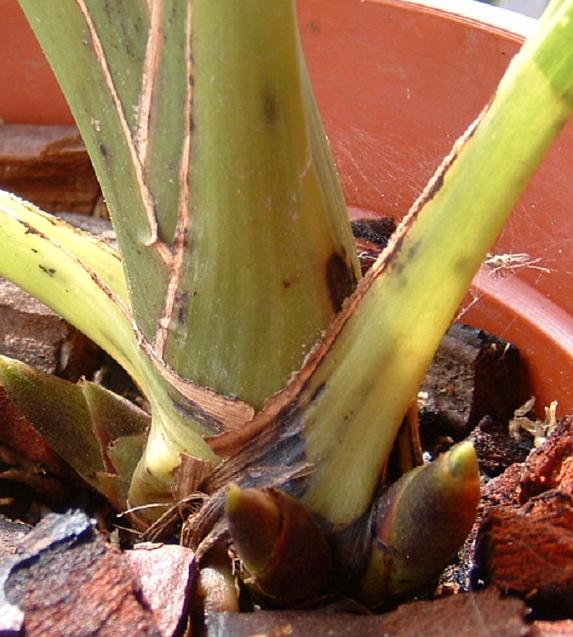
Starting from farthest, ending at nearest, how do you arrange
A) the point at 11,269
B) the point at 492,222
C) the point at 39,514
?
the point at 39,514 < the point at 11,269 < the point at 492,222

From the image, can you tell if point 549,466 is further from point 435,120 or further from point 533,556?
point 435,120

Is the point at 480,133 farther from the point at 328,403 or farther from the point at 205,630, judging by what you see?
the point at 205,630

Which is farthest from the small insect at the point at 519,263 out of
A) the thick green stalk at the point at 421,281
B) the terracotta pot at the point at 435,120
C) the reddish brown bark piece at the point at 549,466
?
the thick green stalk at the point at 421,281

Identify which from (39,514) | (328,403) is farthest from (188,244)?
(39,514)

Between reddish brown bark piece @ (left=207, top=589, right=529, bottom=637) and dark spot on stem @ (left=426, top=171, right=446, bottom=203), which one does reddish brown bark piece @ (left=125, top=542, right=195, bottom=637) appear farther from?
dark spot on stem @ (left=426, top=171, right=446, bottom=203)

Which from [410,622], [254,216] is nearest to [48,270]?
[254,216]
